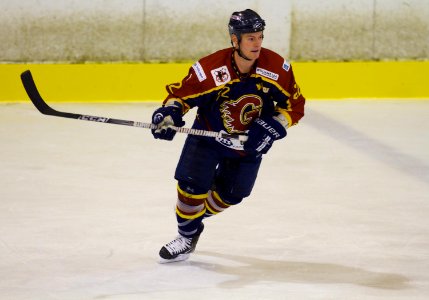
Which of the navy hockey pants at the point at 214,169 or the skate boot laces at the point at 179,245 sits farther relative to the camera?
the skate boot laces at the point at 179,245

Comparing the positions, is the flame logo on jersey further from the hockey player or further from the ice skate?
the ice skate

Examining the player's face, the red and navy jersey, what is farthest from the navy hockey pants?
the player's face

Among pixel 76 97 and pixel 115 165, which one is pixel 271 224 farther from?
pixel 76 97

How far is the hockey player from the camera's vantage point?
402 centimetres

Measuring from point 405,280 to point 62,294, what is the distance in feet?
4.23

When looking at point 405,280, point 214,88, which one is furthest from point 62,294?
point 405,280

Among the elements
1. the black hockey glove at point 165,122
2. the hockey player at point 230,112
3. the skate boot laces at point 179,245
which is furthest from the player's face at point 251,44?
the skate boot laces at point 179,245

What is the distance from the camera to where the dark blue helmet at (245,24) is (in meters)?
3.98

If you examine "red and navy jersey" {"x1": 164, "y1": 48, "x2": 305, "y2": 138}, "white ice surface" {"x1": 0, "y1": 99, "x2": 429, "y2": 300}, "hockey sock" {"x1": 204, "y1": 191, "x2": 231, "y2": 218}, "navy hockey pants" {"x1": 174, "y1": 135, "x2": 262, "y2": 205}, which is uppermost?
"red and navy jersey" {"x1": 164, "y1": 48, "x2": 305, "y2": 138}

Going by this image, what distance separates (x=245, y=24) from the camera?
3.99m

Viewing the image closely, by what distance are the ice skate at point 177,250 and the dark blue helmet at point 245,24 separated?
33.8 inches

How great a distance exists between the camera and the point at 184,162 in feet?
13.6

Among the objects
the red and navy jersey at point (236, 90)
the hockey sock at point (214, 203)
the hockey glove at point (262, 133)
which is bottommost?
the hockey sock at point (214, 203)

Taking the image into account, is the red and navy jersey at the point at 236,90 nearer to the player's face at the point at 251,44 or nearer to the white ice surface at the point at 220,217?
the player's face at the point at 251,44
